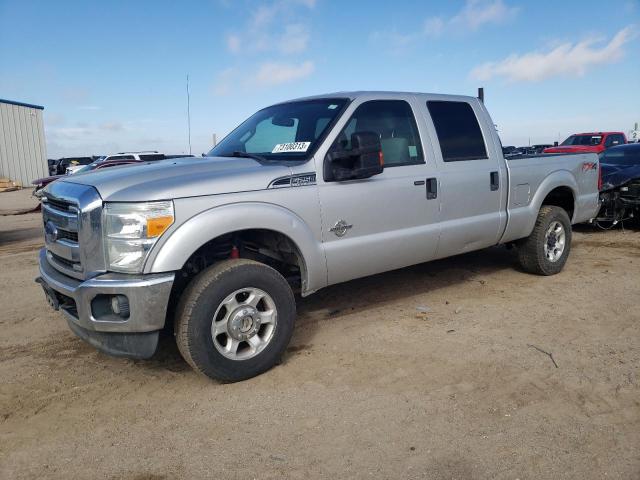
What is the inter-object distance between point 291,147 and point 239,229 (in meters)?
1.01

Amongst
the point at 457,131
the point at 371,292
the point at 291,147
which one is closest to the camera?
the point at 291,147

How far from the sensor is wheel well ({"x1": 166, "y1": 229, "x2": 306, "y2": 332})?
3621mm

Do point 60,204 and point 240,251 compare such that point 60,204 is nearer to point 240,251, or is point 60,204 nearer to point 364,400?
point 240,251

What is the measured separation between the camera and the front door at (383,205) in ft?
12.6

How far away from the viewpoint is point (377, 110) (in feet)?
14.1

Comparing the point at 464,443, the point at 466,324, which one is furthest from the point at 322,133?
the point at 464,443

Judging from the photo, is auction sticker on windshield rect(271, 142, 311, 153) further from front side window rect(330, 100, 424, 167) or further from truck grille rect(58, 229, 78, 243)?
truck grille rect(58, 229, 78, 243)

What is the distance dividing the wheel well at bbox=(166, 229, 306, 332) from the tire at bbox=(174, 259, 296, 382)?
269 millimetres

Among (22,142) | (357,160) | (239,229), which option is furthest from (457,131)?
(22,142)

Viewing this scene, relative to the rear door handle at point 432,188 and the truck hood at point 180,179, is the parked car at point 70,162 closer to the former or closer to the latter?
the truck hood at point 180,179

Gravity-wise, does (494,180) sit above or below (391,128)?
below

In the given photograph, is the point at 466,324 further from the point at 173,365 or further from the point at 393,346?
the point at 173,365

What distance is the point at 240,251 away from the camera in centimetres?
383

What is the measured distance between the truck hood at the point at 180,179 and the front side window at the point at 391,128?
887 millimetres
